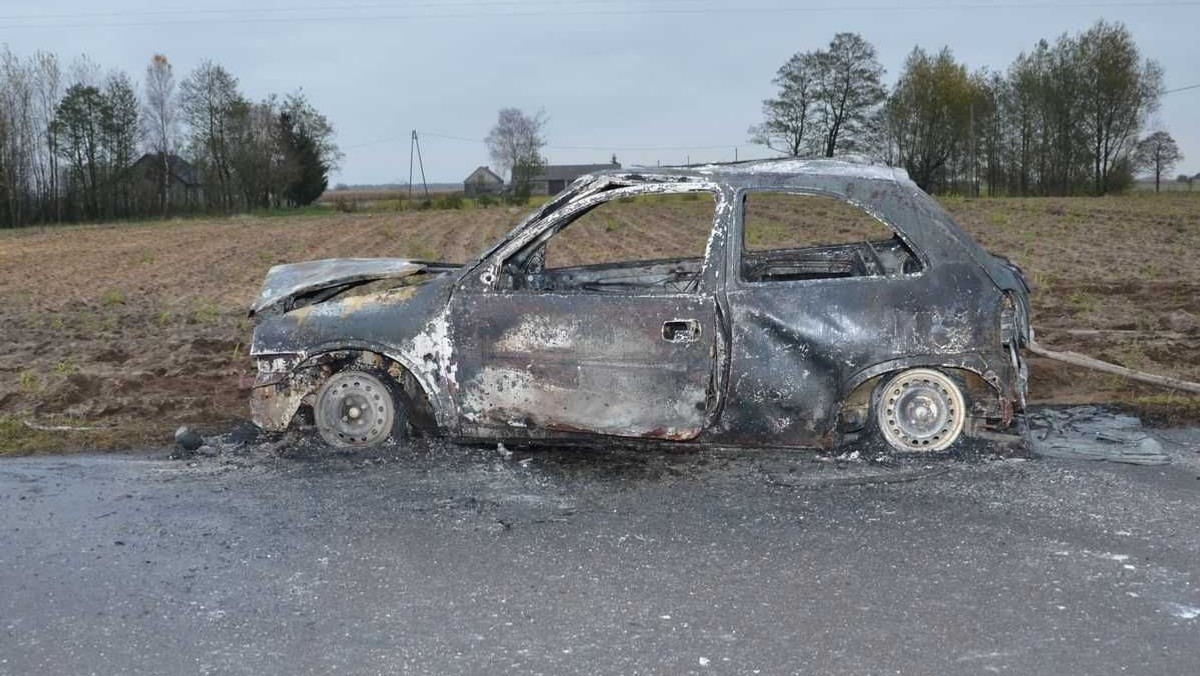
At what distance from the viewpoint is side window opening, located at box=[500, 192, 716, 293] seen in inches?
260

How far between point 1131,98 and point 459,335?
71911 millimetres

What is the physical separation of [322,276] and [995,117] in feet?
A: 238

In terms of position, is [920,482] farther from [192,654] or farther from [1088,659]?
[192,654]

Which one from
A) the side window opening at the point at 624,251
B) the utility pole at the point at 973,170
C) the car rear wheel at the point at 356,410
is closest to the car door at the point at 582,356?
the side window opening at the point at 624,251

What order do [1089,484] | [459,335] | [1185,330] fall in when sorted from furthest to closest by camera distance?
[1185,330]
[459,335]
[1089,484]

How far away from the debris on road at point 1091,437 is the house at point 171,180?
64.6m

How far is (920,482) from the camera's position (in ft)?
17.5

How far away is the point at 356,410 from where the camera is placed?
602cm

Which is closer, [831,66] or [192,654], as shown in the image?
[192,654]

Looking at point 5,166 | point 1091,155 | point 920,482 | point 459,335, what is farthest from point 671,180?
point 1091,155

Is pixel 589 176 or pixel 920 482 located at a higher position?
pixel 589 176

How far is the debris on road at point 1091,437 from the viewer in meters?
5.73

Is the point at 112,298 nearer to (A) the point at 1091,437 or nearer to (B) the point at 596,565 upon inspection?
(B) the point at 596,565

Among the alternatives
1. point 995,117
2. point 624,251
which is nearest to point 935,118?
point 995,117
